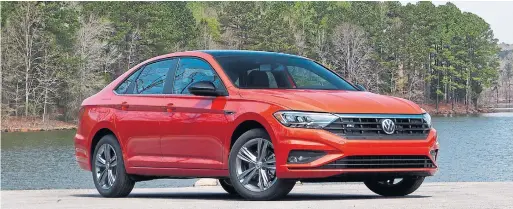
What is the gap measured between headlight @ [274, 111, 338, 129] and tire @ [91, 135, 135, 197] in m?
2.90

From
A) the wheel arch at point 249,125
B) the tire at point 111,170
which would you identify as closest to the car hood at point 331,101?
the wheel arch at point 249,125

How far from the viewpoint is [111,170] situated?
41.0 ft

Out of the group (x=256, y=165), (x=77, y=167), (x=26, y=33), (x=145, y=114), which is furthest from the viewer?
(x=26, y=33)

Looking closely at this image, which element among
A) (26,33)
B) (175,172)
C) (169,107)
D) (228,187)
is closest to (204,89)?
(169,107)

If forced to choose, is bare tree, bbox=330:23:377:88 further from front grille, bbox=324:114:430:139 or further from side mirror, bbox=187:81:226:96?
front grille, bbox=324:114:430:139

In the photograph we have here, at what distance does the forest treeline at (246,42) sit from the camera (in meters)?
92.3

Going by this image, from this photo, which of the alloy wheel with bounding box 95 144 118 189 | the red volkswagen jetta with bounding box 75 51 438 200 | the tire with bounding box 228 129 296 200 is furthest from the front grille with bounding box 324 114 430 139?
the alloy wheel with bounding box 95 144 118 189

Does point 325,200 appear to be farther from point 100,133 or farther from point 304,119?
point 100,133

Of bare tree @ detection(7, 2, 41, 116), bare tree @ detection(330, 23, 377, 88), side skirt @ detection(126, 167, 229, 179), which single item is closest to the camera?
side skirt @ detection(126, 167, 229, 179)

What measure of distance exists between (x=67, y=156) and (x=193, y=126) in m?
44.4

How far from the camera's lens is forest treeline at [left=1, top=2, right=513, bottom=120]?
303 ft

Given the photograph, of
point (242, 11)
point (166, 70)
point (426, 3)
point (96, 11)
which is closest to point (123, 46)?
point (96, 11)

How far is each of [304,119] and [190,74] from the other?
207 cm

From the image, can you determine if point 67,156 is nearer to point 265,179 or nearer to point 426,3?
point 265,179
